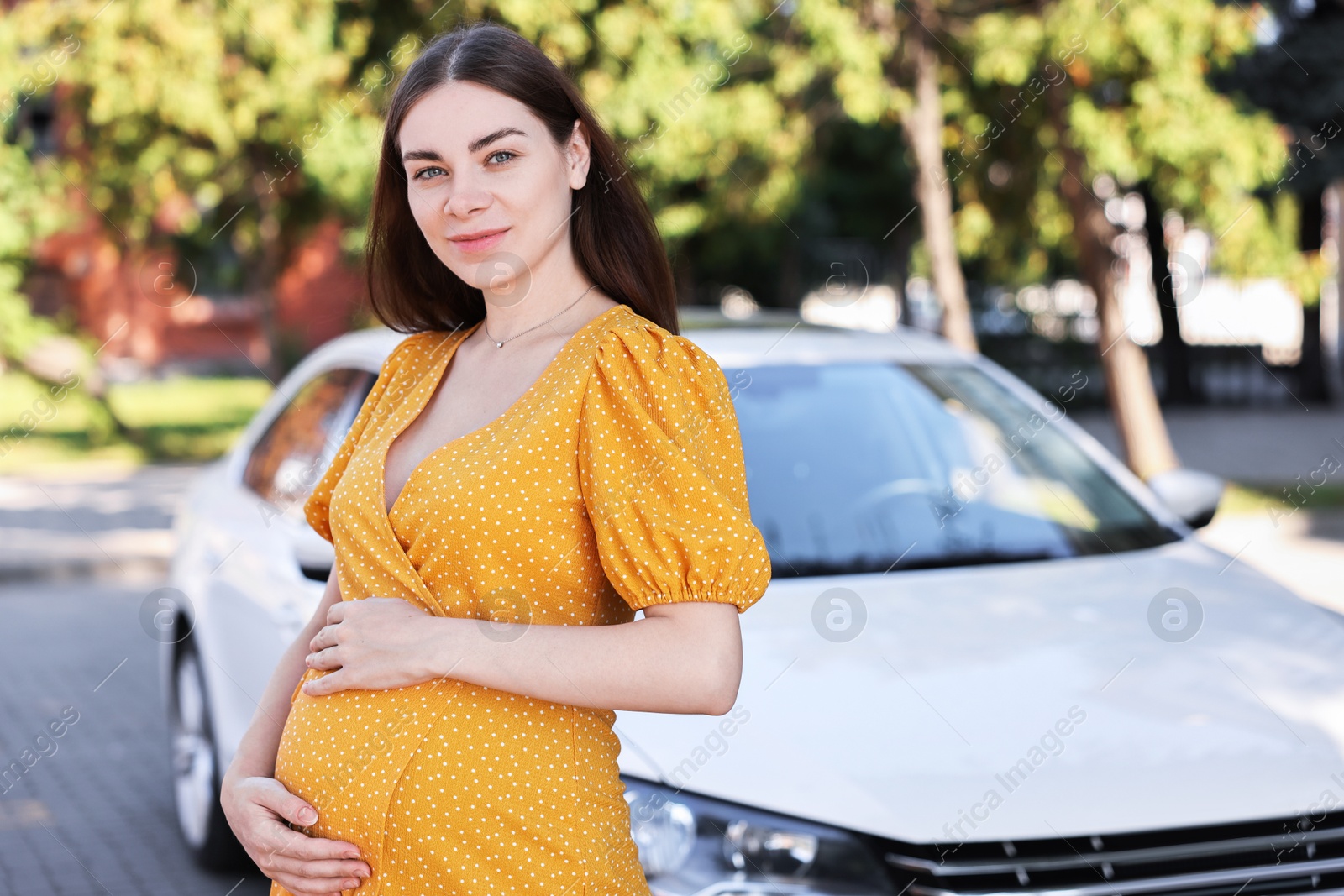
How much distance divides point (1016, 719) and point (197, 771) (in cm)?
300

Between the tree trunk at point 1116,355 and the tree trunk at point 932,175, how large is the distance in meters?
1.31

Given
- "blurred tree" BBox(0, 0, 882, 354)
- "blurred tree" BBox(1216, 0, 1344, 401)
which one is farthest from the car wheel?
"blurred tree" BBox(1216, 0, 1344, 401)

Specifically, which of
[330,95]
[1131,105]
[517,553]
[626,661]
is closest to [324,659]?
[517,553]

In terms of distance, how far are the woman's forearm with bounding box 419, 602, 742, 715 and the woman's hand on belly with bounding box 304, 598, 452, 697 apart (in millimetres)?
36

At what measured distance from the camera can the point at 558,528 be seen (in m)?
1.63

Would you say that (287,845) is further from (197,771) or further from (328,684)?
Answer: (197,771)

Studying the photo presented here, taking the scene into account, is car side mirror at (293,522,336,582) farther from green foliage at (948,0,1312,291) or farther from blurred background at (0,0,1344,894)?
green foliage at (948,0,1312,291)

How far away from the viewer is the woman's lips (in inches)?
69.4

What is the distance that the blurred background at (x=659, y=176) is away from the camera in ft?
26.5

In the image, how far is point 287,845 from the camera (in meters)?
1.76

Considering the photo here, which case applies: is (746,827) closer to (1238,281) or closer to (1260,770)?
(1260,770)

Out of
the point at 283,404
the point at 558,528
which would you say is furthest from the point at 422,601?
the point at 283,404

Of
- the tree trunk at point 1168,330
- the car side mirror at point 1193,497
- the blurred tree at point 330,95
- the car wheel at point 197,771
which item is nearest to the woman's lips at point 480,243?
the car side mirror at point 1193,497

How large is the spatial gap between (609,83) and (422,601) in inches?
361
